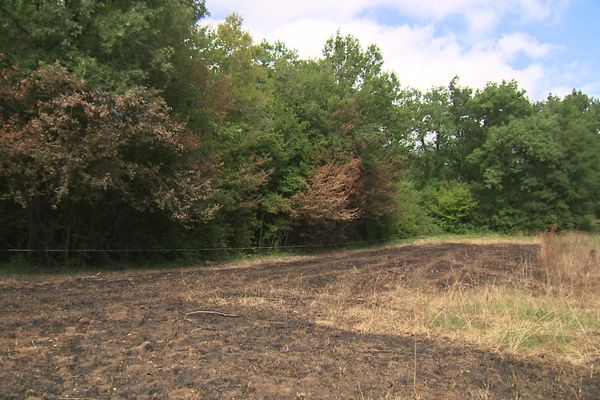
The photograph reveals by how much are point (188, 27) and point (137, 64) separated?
9.00ft

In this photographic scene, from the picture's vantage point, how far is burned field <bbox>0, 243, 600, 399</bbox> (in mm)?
4555

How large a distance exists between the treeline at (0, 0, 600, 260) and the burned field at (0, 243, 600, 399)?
Answer: 11.3 feet

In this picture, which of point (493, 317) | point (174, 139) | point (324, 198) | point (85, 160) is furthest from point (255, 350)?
point (324, 198)

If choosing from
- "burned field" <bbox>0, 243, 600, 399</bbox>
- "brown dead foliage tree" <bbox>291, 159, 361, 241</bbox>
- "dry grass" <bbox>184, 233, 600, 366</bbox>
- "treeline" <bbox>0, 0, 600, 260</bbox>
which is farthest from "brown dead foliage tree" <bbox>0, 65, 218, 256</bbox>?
"brown dead foliage tree" <bbox>291, 159, 361, 241</bbox>

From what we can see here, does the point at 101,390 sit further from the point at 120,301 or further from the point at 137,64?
the point at 137,64

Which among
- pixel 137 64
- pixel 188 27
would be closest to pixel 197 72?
pixel 188 27

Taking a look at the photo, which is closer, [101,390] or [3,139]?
[101,390]

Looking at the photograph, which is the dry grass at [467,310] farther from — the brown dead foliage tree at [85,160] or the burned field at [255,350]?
the brown dead foliage tree at [85,160]

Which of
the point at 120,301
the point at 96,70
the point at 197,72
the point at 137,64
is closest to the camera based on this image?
the point at 120,301

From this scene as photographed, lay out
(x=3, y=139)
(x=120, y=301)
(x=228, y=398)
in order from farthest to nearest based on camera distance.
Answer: (x=3, y=139) → (x=120, y=301) → (x=228, y=398)

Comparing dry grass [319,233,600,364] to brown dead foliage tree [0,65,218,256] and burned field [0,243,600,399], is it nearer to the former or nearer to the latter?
burned field [0,243,600,399]

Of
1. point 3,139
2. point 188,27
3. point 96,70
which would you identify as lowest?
point 3,139

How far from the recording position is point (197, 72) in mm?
15523

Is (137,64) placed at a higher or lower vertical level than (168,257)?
higher
